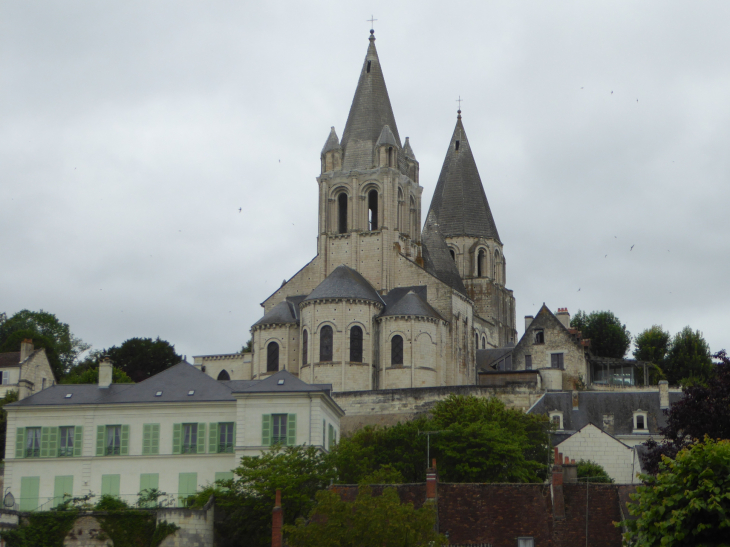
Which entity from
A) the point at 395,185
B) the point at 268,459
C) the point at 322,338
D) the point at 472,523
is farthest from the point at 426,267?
the point at 472,523

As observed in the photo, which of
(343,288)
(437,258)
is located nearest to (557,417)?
(343,288)

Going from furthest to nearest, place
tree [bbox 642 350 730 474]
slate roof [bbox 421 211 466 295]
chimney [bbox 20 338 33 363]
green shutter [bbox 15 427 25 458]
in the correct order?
slate roof [bbox 421 211 466 295] < chimney [bbox 20 338 33 363] < green shutter [bbox 15 427 25 458] < tree [bbox 642 350 730 474]

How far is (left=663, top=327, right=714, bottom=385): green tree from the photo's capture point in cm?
7906

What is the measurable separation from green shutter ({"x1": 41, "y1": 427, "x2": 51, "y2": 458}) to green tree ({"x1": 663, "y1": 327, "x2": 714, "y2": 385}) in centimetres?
4492

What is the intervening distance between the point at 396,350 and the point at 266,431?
2593 cm

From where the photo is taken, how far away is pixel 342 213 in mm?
78000

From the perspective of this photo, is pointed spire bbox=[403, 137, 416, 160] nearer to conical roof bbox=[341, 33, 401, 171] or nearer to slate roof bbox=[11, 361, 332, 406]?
conical roof bbox=[341, 33, 401, 171]

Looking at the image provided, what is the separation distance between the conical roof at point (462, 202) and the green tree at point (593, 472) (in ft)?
157

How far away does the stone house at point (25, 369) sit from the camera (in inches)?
2763

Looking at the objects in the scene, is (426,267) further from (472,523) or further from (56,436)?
(472,523)

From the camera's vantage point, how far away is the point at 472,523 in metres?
35.0

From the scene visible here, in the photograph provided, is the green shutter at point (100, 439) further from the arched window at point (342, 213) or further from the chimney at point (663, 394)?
the arched window at point (342, 213)

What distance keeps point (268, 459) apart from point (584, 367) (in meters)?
32.1

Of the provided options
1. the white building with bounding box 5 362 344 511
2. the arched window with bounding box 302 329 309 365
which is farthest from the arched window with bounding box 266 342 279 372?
the white building with bounding box 5 362 344 511
